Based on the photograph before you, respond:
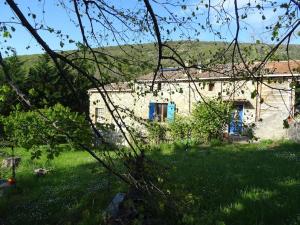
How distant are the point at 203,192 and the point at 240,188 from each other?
0.92m

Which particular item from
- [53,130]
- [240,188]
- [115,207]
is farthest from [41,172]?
[53,130]

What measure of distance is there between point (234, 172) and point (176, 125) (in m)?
13.8

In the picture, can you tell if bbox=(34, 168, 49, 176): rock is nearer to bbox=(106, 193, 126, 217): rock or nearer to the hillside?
bbox=(106, 193, 126, 217): rock

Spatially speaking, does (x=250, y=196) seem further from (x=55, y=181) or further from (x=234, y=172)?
(x=55, y=181)

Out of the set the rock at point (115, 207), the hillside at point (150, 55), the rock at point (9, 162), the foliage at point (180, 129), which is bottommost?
the rock at point (9, 162)

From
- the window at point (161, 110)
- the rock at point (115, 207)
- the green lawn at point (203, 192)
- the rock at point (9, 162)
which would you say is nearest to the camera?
the green lawn at point (203, 192)

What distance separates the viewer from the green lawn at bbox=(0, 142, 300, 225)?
7594 millimetres

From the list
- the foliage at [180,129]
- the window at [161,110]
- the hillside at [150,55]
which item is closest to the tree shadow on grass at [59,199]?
the hillside at [150,55]

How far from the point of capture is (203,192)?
368 inches

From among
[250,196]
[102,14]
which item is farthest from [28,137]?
[250,196]

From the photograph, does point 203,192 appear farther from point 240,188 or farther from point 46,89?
point 46,89

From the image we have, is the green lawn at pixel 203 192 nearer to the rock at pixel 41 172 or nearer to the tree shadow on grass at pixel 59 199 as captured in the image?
the tree shadow on grass at pixel 59 199

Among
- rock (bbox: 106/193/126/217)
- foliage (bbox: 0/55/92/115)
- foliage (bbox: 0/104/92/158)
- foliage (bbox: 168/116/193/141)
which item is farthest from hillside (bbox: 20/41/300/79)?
foliage (bbox: 168/116/193/141)

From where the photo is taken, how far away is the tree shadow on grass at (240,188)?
24.3ft
